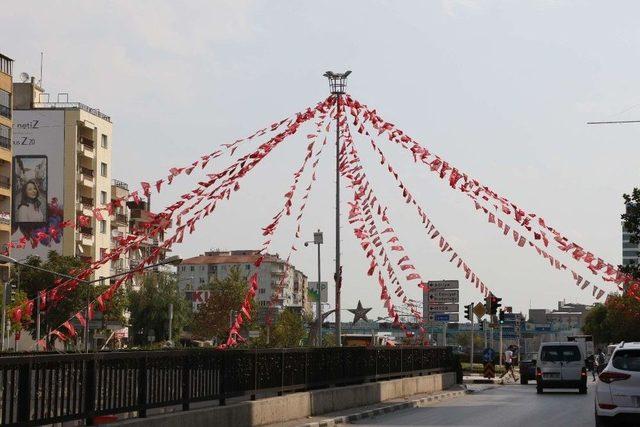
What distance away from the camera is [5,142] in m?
81.0

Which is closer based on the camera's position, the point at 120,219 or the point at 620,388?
the point at 620,388

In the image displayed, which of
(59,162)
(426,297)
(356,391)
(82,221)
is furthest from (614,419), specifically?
(59,162)

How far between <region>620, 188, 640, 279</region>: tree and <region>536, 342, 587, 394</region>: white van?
422 cm

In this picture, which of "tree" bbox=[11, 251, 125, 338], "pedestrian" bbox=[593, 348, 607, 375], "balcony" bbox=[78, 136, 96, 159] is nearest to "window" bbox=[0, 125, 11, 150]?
"tree" bbox=[11, 251, 125, 338]

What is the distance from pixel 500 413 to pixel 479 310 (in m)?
28.8

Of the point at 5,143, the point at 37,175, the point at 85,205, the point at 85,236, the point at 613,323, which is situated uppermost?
the point at 37,175

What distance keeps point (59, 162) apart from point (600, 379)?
275 feet

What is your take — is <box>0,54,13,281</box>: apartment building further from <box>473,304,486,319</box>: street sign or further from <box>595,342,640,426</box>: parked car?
<box>595,342,640,426</box>: parked car

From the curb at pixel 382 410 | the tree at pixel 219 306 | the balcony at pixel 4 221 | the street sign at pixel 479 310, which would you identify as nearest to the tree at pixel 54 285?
the balcony at pixel 4 221

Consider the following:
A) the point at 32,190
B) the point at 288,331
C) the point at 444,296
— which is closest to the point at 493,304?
the point at 444,296

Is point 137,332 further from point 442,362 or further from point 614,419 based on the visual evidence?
point 614,419

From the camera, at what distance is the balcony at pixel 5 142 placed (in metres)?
80.7

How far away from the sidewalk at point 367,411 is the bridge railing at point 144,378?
759 mm

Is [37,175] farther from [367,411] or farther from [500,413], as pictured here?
[500,413]
